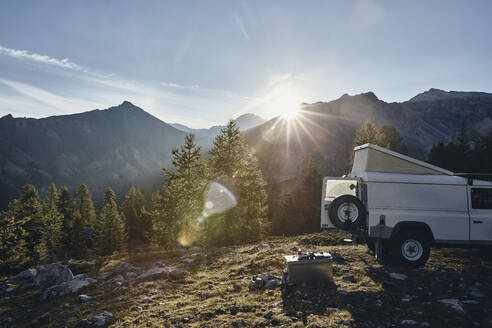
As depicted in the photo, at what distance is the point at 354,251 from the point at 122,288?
9452 millimetres

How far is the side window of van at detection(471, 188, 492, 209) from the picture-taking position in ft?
27.3

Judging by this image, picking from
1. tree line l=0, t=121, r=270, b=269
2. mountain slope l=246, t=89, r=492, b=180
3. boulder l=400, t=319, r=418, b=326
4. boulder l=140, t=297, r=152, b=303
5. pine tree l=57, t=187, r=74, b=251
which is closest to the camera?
boulder l=400, t=319, r=418, b=326

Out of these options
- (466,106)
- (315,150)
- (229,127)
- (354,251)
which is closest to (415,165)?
(354,251)

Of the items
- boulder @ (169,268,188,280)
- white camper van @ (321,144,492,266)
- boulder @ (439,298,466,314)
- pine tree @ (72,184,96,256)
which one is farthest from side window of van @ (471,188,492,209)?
pine tree @ (72,184,96,256)

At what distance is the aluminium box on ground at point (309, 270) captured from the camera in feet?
24.1

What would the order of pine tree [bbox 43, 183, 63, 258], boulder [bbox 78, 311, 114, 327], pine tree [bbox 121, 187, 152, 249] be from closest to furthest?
boulder [bbox 78, 311, 114, 327] < pine tree [bbox 43, 183, 63, 258] < pine tree [bbox 121, 187, 152, 249]

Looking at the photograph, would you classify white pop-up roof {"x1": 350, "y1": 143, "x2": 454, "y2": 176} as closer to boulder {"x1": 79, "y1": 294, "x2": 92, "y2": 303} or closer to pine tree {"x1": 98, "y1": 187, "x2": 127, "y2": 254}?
boulder {"x1": 79, "y1": 294, "x2": 92, "y2": 303}

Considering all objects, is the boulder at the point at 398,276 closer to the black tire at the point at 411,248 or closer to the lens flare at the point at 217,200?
the black tire at the point at 411,248

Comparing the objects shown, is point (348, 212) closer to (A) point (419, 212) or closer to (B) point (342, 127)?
(A) point (419, 212)

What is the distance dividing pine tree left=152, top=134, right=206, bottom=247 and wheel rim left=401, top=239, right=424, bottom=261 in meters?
15.1

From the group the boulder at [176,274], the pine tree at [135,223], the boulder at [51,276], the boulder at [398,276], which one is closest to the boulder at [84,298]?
the boulder at [51,276]

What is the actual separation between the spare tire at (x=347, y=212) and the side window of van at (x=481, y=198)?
3.58 metres

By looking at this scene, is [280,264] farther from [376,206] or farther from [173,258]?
[173,258]

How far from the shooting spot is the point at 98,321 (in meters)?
6.26
